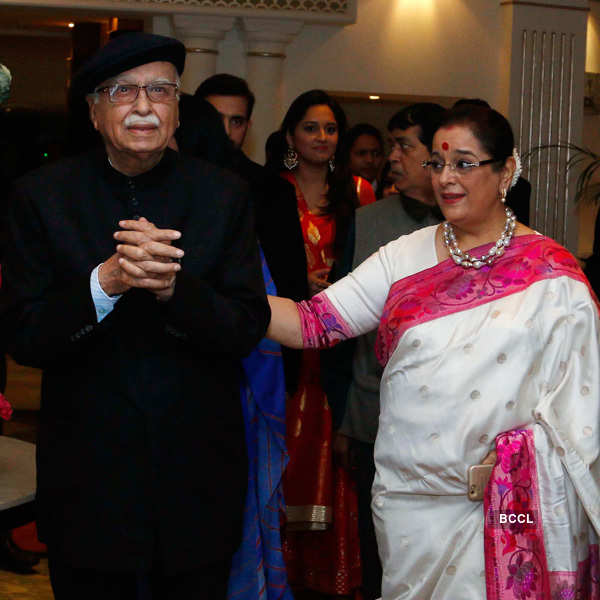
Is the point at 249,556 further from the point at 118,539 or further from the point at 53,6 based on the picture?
the point at 53,6

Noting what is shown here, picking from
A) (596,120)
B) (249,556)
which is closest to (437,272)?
(249,556)

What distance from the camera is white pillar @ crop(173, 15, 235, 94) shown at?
244 inches

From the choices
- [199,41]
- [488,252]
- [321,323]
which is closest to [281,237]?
[321,323]

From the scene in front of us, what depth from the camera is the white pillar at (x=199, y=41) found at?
619 cm

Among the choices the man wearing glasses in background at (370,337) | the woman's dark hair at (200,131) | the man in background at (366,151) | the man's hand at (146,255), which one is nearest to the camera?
the man's hand at (146,255)

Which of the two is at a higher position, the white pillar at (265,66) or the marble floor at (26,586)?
the white pillar at (265,66)

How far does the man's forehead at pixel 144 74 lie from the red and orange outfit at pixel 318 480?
179cm

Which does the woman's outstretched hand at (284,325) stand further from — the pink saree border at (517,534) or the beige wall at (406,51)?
the beige wall at (406,51)

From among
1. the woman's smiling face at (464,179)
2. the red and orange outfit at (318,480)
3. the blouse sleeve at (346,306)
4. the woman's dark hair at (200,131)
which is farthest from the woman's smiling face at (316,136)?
the woman's smiling face at (464,179)

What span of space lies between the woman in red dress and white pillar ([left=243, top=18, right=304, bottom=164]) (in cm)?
222

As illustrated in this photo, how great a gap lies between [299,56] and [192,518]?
4755 mm

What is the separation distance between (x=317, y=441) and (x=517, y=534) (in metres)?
1.67

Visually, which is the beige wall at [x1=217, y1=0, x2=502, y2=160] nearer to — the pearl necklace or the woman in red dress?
the woman in red dress

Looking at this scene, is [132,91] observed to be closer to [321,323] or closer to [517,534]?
[321,323]
